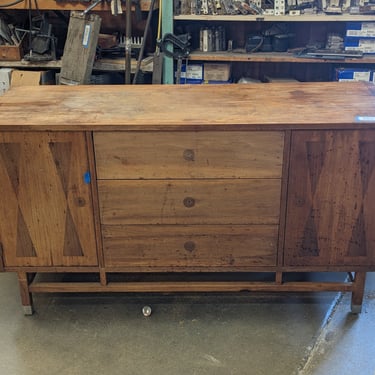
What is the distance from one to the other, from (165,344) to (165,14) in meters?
2.36

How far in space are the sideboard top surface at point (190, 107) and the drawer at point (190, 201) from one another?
0.73ft

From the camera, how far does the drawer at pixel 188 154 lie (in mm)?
1805

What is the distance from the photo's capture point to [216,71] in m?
3.65

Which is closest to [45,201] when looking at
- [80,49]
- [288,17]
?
[80,49]

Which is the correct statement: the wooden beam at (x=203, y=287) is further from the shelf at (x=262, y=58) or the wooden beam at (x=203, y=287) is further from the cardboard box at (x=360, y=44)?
the cardboard box at (x=360, y=44)

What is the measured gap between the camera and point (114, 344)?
1948mm

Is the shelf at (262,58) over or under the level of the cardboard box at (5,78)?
over

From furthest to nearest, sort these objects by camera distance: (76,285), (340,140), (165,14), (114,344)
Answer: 1. (165,14)
2. (76,285)
3. (114,344)
4. (340,140)

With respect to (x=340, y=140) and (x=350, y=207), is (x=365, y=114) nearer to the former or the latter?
(x=340, y=140)

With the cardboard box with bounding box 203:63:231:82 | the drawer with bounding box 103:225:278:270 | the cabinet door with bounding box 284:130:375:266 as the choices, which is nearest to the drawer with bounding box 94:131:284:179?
the cabinet door with bounding box 284:130:375:266

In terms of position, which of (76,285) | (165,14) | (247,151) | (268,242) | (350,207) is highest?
(165,14)

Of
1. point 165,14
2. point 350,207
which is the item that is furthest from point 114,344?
point 165,14

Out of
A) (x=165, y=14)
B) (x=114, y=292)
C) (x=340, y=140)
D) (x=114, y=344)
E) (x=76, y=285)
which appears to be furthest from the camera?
(x=165, y=14)

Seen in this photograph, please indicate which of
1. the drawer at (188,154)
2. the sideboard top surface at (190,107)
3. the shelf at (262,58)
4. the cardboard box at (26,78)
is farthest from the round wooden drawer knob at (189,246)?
the cardboard box at (26,78)
